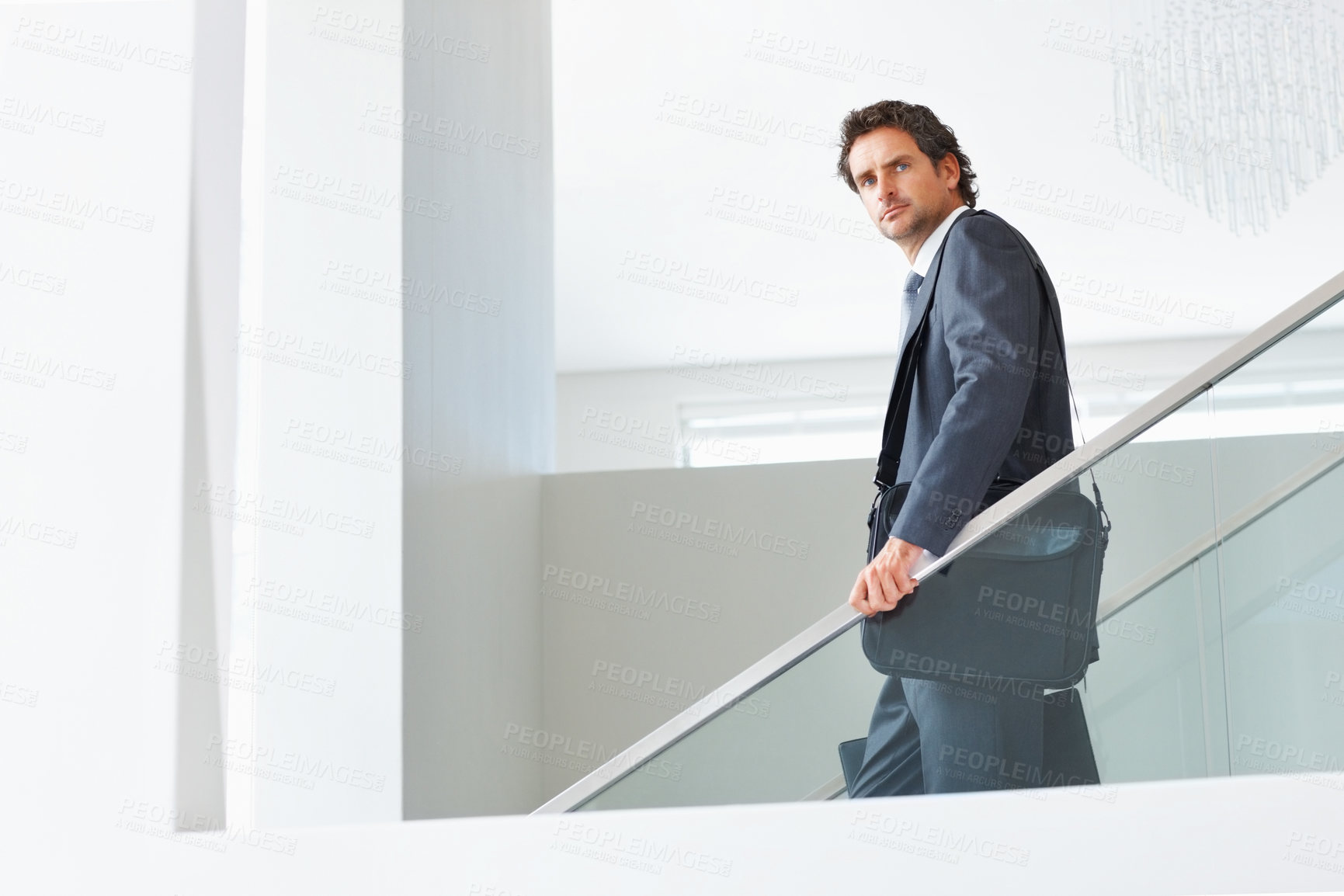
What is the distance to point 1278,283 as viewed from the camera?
25.4 feet

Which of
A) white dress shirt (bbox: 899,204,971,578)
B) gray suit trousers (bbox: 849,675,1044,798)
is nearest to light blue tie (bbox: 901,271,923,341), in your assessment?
white dress shirt (bbox: 899,204,971,578)

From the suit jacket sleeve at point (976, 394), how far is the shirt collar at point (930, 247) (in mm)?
170

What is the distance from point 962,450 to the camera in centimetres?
173

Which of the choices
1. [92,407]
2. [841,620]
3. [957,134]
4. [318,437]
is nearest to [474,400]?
[318,437]

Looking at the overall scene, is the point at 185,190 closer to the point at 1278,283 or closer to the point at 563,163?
the point at 563,163

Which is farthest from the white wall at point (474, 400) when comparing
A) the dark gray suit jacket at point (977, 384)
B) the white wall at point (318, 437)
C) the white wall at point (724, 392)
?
the white wall at point (724, 392)

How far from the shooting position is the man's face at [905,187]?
2.07 meters

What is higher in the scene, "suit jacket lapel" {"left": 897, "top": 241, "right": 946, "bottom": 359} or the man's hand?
"suit jacket lapel" {"left": 897, "top": 241, "right": 946, "bottom": 359}

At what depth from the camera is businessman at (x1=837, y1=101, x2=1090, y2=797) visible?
1665 millimetres

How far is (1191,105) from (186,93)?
322cm

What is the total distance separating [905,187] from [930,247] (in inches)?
4.9

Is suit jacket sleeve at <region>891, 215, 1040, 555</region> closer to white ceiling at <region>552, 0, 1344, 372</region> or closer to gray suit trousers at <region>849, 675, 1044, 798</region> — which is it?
gray suit trousers at <region>849, 675, 1044, 798</region>

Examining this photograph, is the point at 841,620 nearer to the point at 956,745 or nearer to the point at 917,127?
the point at 956,745

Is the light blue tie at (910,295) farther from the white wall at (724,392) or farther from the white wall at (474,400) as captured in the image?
the white wall at (724,392)
